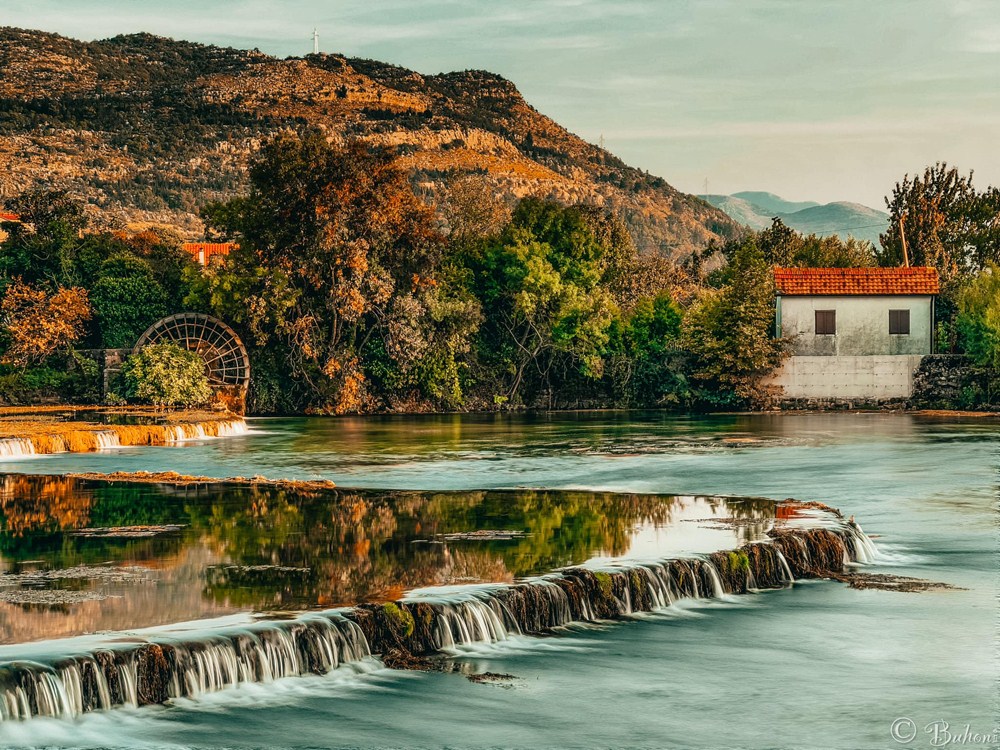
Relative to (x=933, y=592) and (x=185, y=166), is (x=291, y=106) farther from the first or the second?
(x=933, y=592)

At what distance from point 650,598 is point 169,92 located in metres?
109

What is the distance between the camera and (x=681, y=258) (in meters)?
118

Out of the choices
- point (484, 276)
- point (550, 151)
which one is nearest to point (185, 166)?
point (550, 151)

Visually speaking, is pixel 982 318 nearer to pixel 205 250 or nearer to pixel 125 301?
pixel 125 301

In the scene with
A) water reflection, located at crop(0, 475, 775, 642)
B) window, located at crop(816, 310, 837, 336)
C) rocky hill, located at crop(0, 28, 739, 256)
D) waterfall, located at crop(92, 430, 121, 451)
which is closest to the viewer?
water reflection, located at crop(0, 475, 775, 642)

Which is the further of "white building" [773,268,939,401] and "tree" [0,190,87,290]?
"white building" [773,268,939,401]

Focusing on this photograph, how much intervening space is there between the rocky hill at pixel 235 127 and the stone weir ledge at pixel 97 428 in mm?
51276

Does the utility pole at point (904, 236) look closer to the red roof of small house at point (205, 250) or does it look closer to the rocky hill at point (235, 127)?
the red roof of small house at point (205, 250)

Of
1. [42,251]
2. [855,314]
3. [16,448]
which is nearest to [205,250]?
[42,251]

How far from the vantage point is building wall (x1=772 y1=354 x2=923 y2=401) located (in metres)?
50.3

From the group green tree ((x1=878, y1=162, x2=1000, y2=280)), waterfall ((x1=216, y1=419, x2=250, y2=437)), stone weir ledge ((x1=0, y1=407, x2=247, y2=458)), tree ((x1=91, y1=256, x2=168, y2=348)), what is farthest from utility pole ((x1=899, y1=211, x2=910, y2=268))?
stone weir ledge ((x1=0, y1=407, x2=247, y2=458))

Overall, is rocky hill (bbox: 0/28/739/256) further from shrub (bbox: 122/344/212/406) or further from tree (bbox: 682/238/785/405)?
tree (bbox: 682/238/785/405)

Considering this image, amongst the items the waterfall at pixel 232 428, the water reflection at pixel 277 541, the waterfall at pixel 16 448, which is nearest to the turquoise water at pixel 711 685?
the water reflection at pixel 277 541

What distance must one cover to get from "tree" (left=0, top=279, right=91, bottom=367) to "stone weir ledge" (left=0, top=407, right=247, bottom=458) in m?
4.34
